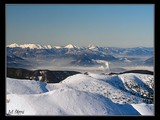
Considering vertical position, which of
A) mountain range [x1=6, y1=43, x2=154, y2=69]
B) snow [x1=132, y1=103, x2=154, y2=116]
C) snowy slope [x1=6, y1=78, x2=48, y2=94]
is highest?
mountain range [x1=6, y1=43, x2=154, y2=69]

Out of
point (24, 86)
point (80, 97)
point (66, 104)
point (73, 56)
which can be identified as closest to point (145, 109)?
point (80, 97)

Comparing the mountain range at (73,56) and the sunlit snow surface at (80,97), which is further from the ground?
the mountain range at (73,56)

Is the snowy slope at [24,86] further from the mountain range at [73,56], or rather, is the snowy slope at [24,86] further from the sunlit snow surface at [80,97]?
the mountain range at [73,56]

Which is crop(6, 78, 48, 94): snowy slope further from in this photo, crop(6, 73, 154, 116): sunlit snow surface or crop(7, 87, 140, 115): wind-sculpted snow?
crop(7, 87, 140, 115): wind-sculpted snow

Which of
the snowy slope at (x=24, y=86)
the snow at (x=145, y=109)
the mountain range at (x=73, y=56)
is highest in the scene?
the mountain range at (x=73, y=56)

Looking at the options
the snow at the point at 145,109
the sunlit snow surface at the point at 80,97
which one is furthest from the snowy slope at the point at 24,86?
the snow at the point at 145,109

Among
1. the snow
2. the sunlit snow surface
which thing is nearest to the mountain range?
the sunlit snow surface

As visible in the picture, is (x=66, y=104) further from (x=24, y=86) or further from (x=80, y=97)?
(x=24, y=86)
